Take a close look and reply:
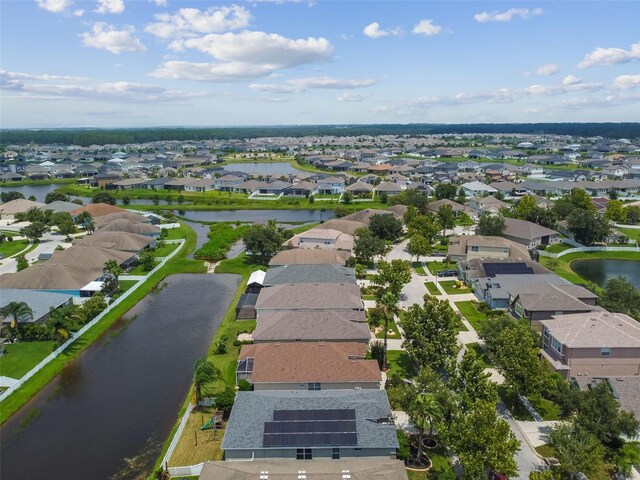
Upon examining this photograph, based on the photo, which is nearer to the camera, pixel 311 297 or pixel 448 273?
pixel 311 297

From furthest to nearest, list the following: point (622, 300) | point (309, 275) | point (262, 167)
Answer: point (262, 167) < point (309, 275) < point (622, 300)

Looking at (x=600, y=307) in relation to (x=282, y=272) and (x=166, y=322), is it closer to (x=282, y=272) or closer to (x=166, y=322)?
(x=282, y=272)

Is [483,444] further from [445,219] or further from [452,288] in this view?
[445,219]

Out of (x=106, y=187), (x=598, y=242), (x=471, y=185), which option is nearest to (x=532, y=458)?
(x=598, y=242)

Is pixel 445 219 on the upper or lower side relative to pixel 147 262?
upper

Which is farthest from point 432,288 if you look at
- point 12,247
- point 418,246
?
point 12,247

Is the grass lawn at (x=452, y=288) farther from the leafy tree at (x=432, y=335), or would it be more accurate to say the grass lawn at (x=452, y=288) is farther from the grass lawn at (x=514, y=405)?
the grass lawn at (x=514, y=405)

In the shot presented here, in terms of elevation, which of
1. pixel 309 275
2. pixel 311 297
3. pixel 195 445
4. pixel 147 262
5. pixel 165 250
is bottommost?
pixel 195 445
